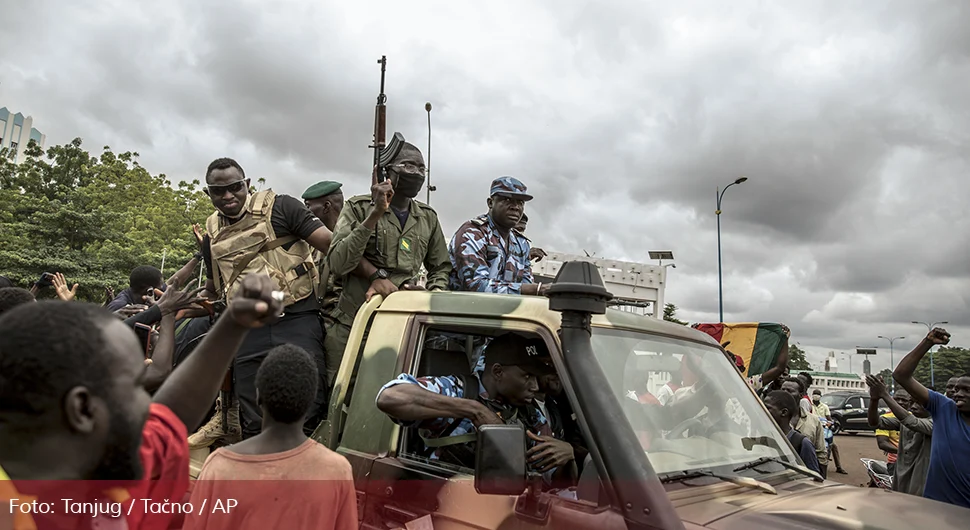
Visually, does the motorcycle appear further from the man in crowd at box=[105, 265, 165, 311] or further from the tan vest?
the man in crowd at box=[105, 265, 165, 311]

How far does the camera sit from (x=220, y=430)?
3457mm

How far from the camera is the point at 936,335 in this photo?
434cm

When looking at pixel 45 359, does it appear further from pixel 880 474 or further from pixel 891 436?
pixel 891 436

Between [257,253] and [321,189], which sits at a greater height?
[321,189]

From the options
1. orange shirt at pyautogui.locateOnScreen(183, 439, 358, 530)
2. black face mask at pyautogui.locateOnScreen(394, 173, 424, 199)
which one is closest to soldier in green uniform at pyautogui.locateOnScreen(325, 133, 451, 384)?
black face mask at pyautogui.locateOnScreen(394, 173, 424, 199)

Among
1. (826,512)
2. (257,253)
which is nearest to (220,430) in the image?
(257,253)

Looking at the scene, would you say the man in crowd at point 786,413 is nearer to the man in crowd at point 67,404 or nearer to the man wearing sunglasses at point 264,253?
the man wearing sunglasses at point 264,253

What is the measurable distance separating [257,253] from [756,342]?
5.99 metres

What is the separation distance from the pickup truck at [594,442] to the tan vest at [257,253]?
720 millimetres

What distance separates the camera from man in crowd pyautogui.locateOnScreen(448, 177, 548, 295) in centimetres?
392

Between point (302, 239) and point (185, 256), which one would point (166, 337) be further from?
point (185, 256)

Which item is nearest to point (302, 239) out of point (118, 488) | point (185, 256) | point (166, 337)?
point (166, 337)

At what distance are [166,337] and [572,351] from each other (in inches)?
88.2

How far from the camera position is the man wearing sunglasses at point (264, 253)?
3299 millimetres
